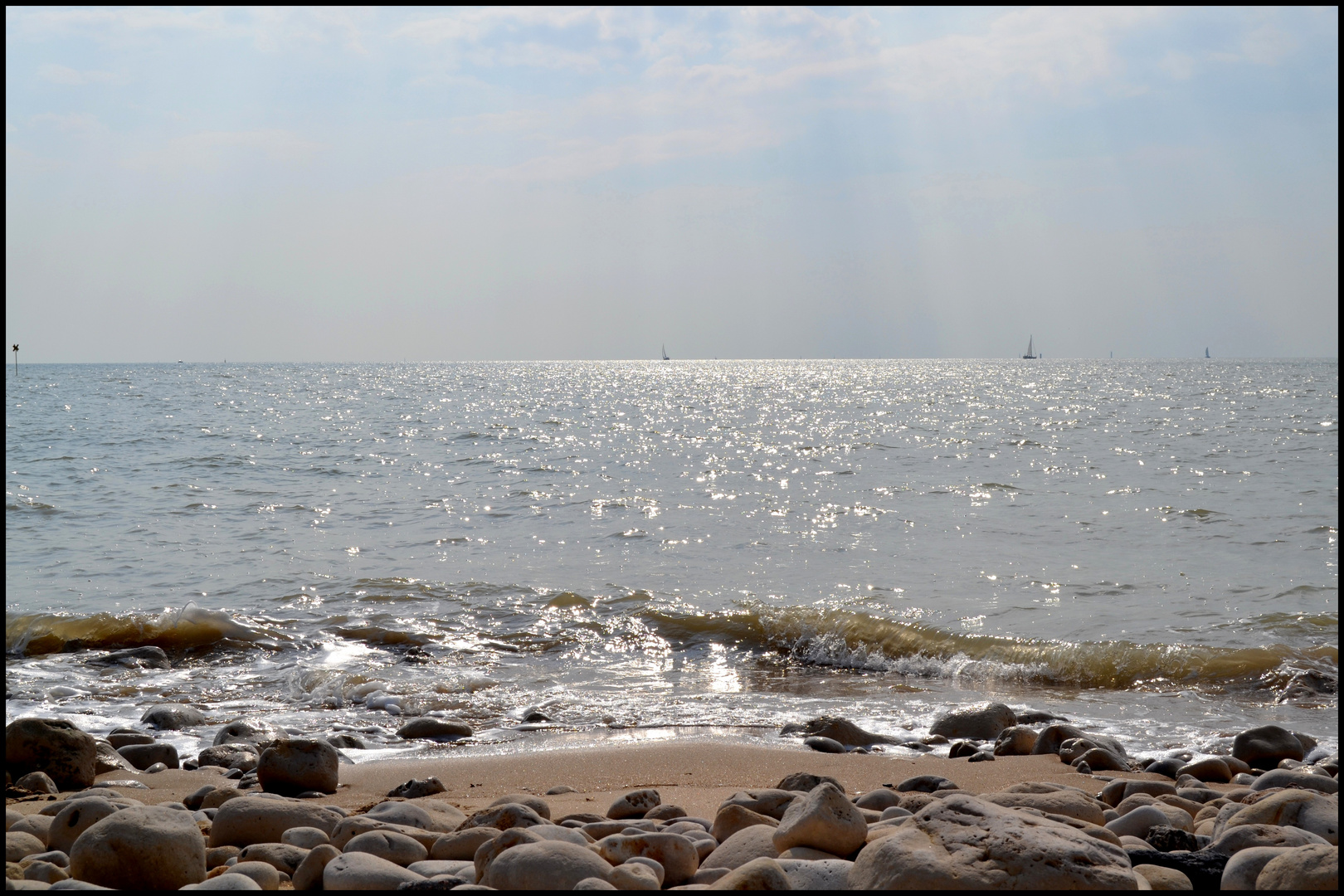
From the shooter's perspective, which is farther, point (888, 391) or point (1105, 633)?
point (888, 391)

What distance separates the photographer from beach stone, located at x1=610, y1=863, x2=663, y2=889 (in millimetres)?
2650

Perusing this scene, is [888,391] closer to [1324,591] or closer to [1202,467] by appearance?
[1202,467]

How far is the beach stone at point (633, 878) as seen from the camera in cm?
265

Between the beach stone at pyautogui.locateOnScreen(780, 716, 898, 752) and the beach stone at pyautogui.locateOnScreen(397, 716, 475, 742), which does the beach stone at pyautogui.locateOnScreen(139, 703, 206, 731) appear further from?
the beach stone at pyautogui.locateOnScreen(780, 716, 898, 752)

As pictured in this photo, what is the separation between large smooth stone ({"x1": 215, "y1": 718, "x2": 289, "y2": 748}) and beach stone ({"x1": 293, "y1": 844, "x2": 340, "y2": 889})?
2.80 meters

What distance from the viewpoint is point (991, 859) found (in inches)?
97.6

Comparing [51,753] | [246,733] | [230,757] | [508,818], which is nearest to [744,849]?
[508,818]

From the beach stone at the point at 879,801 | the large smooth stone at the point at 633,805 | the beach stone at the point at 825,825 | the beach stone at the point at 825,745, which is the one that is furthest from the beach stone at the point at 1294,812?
the beach stone at the point at 825,745

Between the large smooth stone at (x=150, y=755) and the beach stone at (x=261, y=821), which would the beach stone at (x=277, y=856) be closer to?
the beach stone at (x=261, y=821)

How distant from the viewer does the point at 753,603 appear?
9297 mm

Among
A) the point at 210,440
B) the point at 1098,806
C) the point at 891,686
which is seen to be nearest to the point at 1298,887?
the point at 1098,806

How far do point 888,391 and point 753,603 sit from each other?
5439 cm

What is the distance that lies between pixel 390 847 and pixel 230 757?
2.63 m

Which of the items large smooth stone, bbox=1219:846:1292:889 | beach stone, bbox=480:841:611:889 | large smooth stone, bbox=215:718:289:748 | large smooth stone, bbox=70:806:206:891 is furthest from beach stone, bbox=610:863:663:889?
large smooth stone, bbox=215:718:289:748
